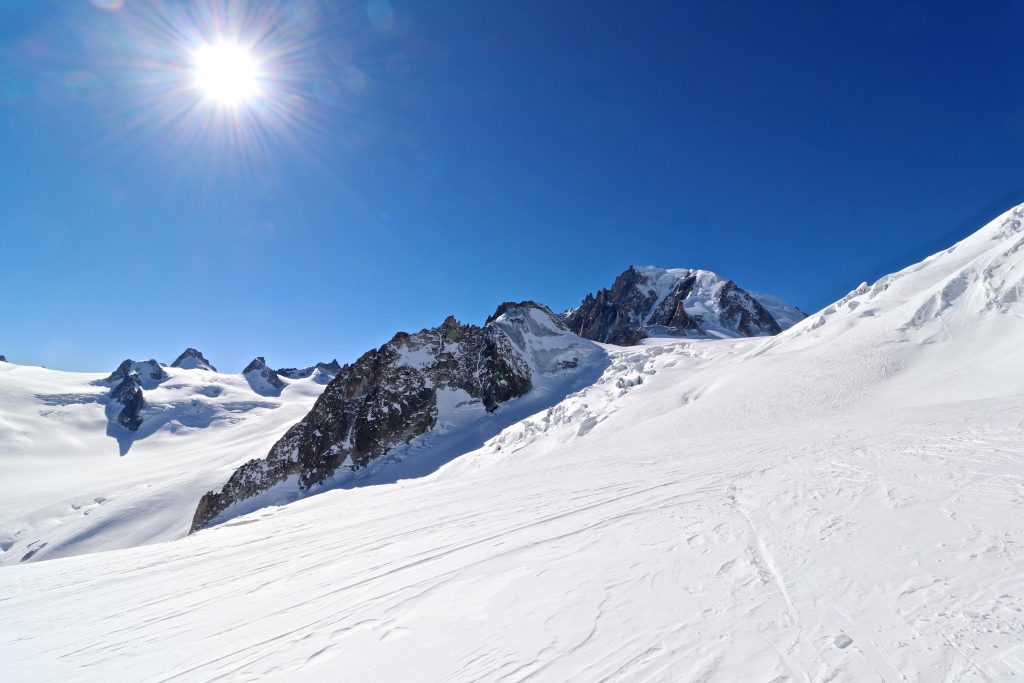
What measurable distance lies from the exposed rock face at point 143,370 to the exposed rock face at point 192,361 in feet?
94.9

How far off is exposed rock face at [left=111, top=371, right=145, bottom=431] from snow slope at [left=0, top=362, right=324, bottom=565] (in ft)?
6.05

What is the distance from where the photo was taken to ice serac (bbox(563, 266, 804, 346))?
8406cm

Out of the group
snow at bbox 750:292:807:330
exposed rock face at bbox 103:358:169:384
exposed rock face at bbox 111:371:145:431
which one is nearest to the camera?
exposed rock face at bbox 111:371:145:431

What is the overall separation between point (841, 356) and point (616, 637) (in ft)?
79.2

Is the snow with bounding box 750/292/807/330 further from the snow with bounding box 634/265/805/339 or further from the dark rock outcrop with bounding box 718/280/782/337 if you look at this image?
the dark rock outcrop with bounding box 718/280/782/337

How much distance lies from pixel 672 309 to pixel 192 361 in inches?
6747

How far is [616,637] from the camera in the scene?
3561 millimetres

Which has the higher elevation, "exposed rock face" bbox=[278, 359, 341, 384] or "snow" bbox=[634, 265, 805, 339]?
"exposed rock face" bbox=[278, 359, 341, 384]

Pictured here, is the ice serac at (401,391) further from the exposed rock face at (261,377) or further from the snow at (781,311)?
the exposed rock face at (261,377)

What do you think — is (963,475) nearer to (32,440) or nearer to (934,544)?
(934,544)

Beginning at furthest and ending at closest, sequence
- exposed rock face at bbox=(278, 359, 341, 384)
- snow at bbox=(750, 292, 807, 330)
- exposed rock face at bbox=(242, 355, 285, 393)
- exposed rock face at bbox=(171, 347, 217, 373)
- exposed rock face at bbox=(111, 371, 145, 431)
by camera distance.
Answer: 1. exposed rock face at bbox=(278, 359, 341, 384)
2. exposed rock face at bbox=(171, 347, 217, 373)
3. exposed rock face at bbox=(242, 355, 285, 393)
4. snow at bbox=(750, 292, 807, 330)
5. exposed rock face at bbox=(111, 371, 145, 431)

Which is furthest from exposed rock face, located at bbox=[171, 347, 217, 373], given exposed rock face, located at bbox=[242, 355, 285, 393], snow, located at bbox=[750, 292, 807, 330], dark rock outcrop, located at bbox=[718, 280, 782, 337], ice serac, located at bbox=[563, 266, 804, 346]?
snow, located at bbox=[750, 292, 807, 330]

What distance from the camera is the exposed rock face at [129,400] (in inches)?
3300

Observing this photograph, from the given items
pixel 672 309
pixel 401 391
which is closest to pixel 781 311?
pixel 672 309
